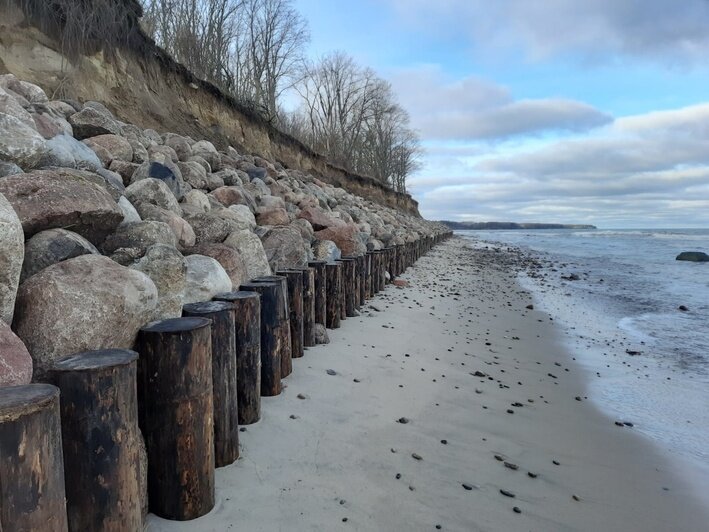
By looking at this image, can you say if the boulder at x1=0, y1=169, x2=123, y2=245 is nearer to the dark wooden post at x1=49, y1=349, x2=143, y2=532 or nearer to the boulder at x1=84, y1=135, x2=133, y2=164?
the dark wooden post at x1=49, y1=349, x2=143, y2=532

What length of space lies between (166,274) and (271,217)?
169 inches

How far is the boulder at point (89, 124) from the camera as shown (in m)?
6.51

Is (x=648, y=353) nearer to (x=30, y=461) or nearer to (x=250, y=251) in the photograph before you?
(x=250, y=251)

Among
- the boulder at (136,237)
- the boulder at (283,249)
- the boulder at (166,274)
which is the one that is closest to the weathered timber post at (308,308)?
the boulder at (283,249)

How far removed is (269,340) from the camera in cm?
378

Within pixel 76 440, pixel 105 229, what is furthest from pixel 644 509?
pixel 105 229

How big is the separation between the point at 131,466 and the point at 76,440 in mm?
252

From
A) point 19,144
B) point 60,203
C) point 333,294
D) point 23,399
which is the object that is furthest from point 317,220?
point 23,399

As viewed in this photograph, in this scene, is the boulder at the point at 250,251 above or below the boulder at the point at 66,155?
below

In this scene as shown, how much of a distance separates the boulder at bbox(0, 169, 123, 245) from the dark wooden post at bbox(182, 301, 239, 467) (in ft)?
3.28

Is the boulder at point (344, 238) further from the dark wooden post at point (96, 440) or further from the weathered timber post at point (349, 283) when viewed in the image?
the dark wooden post at point (96, 440)

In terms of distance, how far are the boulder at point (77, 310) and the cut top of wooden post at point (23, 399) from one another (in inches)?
24.6

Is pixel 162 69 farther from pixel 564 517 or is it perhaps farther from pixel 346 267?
pixel 564 517

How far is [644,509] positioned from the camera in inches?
114
